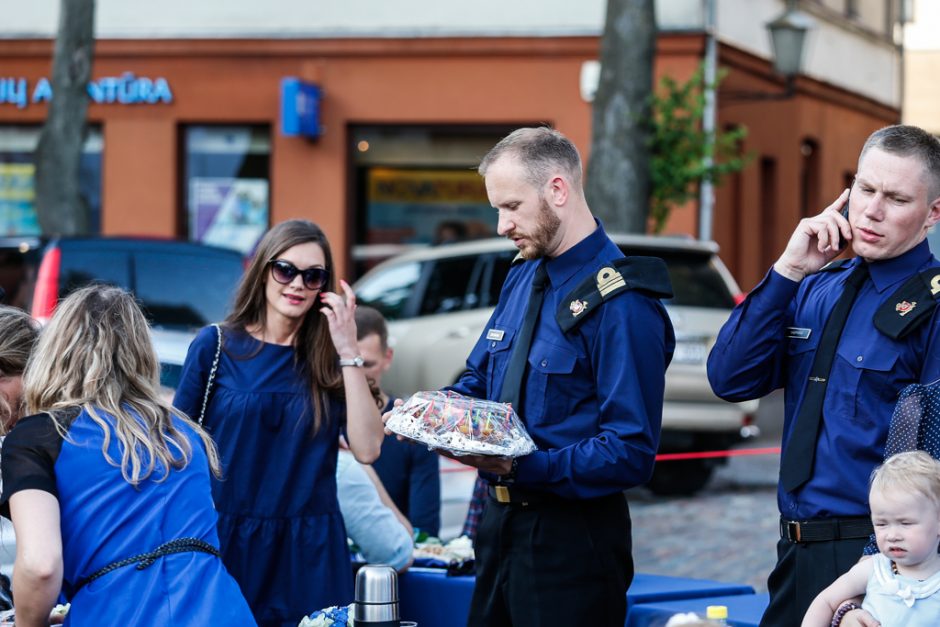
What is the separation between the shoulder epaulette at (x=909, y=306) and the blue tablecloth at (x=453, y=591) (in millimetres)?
1630

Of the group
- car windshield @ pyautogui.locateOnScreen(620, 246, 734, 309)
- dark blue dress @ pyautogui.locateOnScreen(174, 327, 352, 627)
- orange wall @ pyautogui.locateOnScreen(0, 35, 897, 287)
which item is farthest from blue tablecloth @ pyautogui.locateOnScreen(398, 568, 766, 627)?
orange wall @ pyautogui.locateOnScreen(0, 35, 897, 287)

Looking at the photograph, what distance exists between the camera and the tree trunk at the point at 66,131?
14742 mm

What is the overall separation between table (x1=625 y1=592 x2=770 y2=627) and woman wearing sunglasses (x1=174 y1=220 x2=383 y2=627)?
94cm

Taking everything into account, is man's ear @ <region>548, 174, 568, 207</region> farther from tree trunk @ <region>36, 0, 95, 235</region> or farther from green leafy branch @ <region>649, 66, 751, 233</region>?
green leafy branch @ <region>649, 66, 751, 233</region>

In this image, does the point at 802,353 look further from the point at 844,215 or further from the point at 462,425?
the point at 462,425

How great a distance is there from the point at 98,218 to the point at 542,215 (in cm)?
1658

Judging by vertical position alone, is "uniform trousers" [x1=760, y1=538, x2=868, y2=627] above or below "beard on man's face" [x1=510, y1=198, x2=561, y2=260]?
below

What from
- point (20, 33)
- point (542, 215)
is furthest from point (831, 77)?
point (542, 215)

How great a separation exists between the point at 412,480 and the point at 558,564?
2.63m

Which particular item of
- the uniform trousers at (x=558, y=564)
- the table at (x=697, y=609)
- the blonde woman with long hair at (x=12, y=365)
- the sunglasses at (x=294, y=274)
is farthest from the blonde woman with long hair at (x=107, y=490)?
the table at (x=697, y=609)

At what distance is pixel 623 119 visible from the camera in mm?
15375

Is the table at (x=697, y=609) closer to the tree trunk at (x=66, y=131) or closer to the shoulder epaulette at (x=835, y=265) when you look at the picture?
the shoulder epaulette at (x=835, y=265)

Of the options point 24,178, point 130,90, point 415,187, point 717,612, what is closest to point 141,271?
point 717,612

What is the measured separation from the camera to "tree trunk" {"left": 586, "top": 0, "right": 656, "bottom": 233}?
49.2 feet
